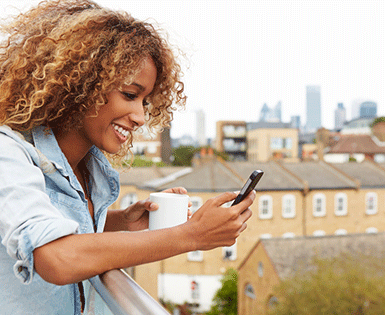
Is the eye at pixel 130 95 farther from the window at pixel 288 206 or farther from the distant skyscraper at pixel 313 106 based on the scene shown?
the distant skyscraper at pixel 313 106

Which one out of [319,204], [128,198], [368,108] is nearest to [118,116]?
[128,198]

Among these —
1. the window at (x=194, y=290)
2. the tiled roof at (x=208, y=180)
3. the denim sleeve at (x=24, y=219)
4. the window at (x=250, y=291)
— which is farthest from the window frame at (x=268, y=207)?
the denim sleeve at (x=24, y=219)

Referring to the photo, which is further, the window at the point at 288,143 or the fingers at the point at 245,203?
the window at the point at 288,143

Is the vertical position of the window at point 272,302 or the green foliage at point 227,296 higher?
the window at point 272,302

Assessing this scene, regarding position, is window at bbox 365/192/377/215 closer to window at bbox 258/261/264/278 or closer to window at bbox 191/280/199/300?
window at bbox 258/261/264/278

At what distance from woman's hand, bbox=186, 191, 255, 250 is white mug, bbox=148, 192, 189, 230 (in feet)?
0.65

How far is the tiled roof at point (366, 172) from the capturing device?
19.0 meters

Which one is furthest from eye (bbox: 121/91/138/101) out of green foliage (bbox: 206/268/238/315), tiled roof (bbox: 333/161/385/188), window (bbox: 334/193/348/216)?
tiled roof (bbox: 333/161/385/188)

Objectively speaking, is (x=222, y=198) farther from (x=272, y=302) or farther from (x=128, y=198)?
(x=128, y=198)

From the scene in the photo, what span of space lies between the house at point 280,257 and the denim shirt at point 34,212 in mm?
12333

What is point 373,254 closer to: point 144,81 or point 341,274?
point 341,274

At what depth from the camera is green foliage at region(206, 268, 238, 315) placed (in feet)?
55.1

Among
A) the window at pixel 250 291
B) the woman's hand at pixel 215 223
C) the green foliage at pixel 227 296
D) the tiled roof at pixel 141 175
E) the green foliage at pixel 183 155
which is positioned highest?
the woman's hand at pixel 215 223

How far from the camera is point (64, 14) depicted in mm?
870
